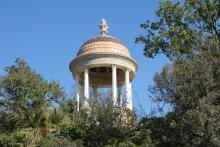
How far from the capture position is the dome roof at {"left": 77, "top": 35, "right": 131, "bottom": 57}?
44.3m

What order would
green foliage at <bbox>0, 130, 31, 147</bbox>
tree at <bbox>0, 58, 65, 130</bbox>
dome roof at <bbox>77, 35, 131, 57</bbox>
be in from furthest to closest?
dome roof at <bbox>77, 35, 131, 57</bbox>, tree at <bbox>0, 58, 65, 130</bbox>, green foliage at <bbox>0, 130, 31, 147</bbox>

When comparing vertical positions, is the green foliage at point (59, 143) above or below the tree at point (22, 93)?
below

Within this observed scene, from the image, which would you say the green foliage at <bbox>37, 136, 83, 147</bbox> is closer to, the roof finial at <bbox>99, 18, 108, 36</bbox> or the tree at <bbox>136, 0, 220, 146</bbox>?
the tree at <bbox>136, 0, 220, 146</bbox>

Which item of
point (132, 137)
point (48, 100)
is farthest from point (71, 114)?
point (132, 137)

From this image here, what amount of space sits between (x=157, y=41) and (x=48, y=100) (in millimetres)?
10607

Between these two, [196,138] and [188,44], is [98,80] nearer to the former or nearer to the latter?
[188,44]

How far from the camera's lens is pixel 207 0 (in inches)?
1215

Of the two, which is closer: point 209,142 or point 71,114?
point 209,142

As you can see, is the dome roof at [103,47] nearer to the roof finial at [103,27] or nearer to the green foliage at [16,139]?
the roof finial at [103,27]

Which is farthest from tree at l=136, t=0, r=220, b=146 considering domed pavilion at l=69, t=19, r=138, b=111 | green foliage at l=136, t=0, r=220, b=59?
domed pavilion at l=69, t=19, r=138, b=111

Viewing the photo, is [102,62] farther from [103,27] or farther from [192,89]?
[192,89]

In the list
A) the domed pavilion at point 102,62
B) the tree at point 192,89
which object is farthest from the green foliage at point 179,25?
the domed pavilion at point 102,62

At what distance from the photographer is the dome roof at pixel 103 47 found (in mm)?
44312

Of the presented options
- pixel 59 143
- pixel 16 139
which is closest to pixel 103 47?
pixel 16 139
